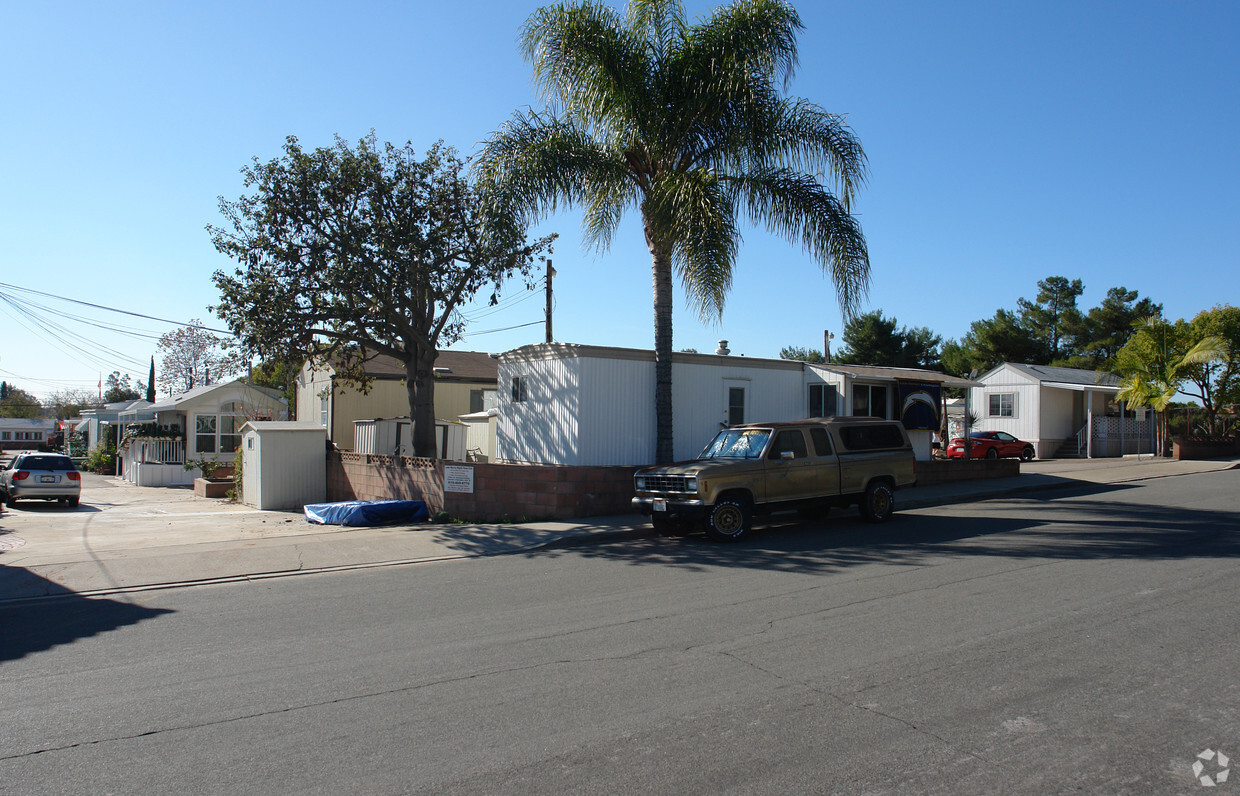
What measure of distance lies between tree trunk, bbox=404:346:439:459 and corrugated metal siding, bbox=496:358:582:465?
2.29m

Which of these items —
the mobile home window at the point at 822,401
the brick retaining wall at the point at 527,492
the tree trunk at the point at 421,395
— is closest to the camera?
the brick retaining wall at the point at 527,492

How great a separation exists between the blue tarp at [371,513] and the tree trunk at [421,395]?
416 centimetres

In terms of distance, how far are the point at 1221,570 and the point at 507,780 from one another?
30.3 feet

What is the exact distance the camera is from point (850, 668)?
6.03 m

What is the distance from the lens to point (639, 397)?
697 inches

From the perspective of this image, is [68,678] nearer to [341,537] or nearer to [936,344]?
[341,537]

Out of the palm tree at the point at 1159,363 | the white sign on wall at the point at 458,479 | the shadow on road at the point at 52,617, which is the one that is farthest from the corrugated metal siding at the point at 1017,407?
the shadow on road at the point at 52,617

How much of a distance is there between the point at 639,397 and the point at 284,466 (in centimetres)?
1009

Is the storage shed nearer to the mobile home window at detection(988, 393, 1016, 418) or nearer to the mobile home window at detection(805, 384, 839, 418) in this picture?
the mobile home window at detection(805, 384, 839, 418)

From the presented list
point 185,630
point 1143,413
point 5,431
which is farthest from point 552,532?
point 5,431

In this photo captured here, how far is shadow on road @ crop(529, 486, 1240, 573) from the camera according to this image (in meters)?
10.8

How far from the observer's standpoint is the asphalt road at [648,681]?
4355 millimetres

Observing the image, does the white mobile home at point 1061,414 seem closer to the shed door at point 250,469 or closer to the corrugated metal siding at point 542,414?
the corrugated metal siding at point 542,414

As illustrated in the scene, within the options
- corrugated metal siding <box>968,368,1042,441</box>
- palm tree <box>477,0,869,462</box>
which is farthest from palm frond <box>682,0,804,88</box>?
corrugated metal siding <box>968,368,1042,441</box>
